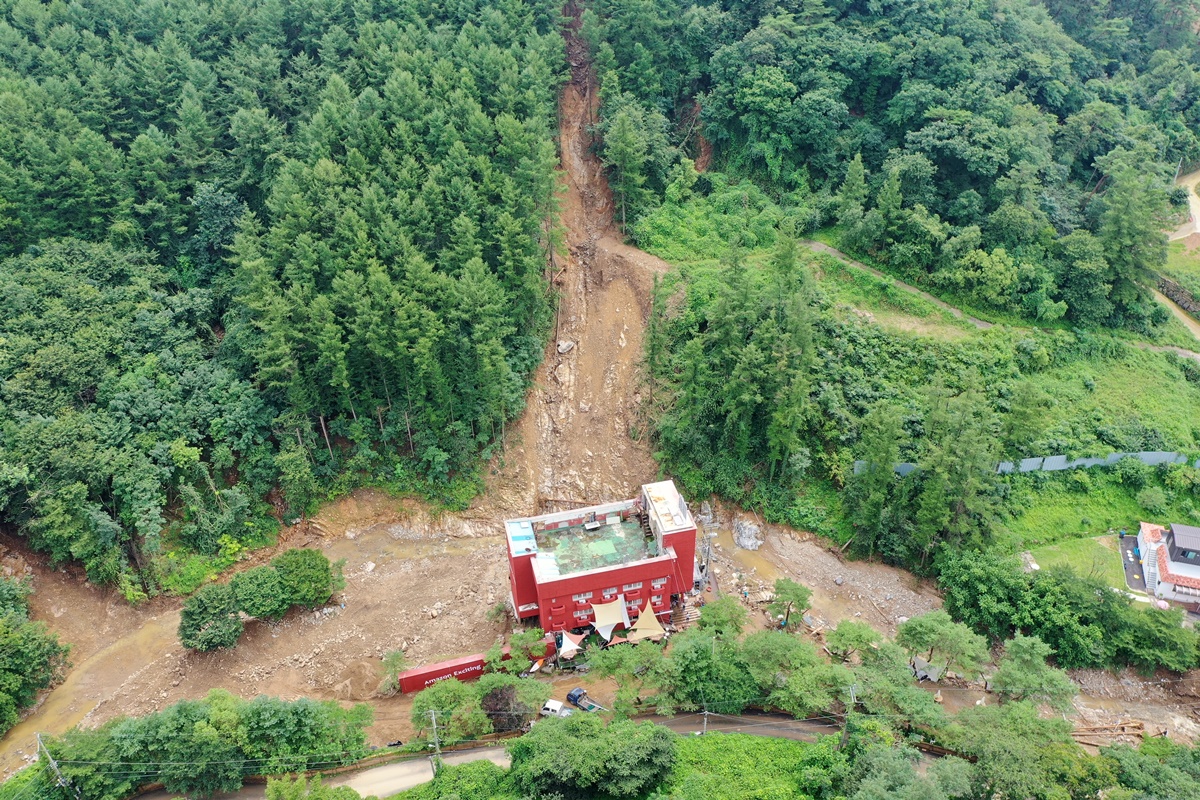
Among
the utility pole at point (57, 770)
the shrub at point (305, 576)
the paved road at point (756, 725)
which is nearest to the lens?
the utility pole at point (57, 770)

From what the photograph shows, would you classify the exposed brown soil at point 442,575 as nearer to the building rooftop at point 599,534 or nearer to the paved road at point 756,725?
the paved road at point 756,725

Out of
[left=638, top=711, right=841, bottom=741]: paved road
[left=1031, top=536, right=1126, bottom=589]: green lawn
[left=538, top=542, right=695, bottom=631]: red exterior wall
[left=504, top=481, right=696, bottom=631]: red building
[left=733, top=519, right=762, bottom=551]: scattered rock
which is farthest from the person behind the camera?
[left=733, top=519, right=762, bottom=551]: scattered rock

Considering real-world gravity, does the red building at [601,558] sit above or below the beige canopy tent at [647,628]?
above

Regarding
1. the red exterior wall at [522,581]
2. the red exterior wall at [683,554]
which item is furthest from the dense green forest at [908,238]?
the red exterior wall at [522,581]

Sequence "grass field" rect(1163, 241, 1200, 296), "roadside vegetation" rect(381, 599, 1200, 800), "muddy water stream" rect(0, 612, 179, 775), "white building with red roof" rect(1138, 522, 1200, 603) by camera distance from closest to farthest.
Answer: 1. "roadside vegetation" rect(381, 599, 1200, 800)
2. "muddy water stream" rect(0, 612, 179, 775)
3. "white building with red roof" rect(1138, 522, 1200, 603)
4. "grass field" rect(1163, 241, 1200, 296)

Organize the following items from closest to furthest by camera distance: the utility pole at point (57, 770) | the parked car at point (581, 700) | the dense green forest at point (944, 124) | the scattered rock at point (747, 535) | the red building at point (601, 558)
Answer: the utility pole at point (57, 770), the parked car at point (581, 700), the red building at point (601, 558), the scattered rock at point (747, 535), the dense green forest at point (944, 124)

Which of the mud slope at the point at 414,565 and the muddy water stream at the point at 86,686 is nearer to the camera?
the muddy water stream at the point at 86,686

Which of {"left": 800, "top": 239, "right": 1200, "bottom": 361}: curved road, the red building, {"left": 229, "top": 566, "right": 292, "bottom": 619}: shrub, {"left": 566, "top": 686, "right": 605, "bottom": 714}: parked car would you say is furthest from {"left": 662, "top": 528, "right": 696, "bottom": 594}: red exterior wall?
{"left": 800, "top": 239, "right": 1200, "bottom": 361}: curved road

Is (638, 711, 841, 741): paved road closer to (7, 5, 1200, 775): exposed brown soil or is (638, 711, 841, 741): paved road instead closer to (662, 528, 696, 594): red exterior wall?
(7, 5, 1200, 775): exposed brown soil
